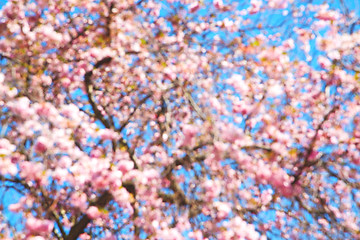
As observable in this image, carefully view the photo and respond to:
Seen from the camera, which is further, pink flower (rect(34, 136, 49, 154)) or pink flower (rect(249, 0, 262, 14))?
pink flower (rect(249, 0, 262, 14))

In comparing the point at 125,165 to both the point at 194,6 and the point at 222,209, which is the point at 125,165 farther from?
the point at 194,6

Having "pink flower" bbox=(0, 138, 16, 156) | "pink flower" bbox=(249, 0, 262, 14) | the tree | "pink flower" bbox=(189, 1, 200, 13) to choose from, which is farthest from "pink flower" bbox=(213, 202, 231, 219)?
"pink flower" bbox=(249, 0, 262, 14)

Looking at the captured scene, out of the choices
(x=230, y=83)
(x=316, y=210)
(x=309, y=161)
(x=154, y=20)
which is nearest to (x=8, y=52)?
(x=154, y=20)

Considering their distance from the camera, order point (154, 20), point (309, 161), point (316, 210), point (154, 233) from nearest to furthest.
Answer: point (309, 161)
point (154, 233)
point (316, 210)
point (154, 20)

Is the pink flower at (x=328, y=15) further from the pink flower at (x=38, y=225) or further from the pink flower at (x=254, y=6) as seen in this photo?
the pink flower at (x=38, y=225)

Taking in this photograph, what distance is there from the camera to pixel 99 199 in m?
4.30

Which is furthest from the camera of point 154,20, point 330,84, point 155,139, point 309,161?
point 154,20

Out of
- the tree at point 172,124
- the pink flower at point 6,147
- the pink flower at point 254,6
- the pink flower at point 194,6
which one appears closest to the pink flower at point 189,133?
the tree at point 172,124

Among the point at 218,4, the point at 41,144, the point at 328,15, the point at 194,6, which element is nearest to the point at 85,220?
the point at 41,144

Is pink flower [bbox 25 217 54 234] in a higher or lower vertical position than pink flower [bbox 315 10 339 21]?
higher

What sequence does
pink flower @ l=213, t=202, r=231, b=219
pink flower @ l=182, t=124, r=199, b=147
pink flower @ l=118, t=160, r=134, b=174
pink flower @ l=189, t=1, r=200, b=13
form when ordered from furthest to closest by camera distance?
pink flower @ l=189, t=1, r=200, b=13 < pink flower @ l=118, t=160, r=134, b=174 < pink flower @ l=182, t=124, r=199, b=147 < pink flower @ l=213, t=202, r=231, b=219

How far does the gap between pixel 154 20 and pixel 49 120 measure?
10.9 feet

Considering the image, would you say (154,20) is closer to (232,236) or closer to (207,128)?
(207,128)

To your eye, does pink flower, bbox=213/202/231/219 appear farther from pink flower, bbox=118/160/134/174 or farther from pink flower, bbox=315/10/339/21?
pink flower, bbox=315/10/339/21
